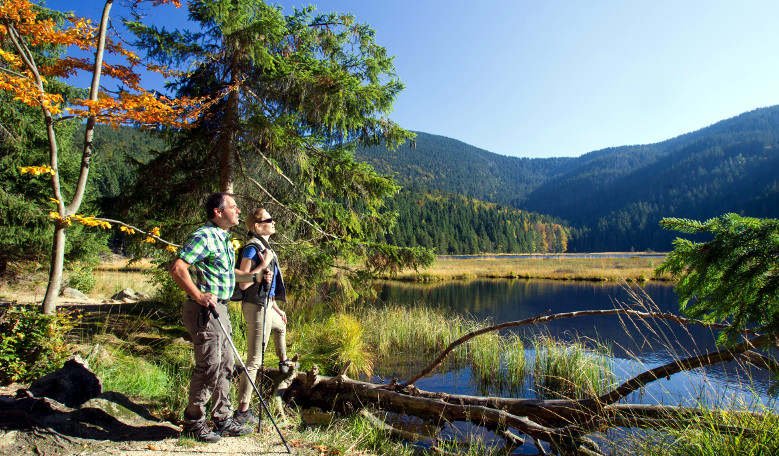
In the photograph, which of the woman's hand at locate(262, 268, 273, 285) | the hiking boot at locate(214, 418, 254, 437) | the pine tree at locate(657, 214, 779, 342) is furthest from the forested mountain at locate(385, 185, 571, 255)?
the pine tree at locate(657, 214, 779, 342)

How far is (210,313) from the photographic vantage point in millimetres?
2924

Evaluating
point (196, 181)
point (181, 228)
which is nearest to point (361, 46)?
point (196, 181)

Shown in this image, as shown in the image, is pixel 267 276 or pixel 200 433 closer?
pixel 200 433

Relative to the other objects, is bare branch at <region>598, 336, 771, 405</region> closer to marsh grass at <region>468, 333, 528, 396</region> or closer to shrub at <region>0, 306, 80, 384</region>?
marsh grass at <region>468, 333, 528, 396</region>

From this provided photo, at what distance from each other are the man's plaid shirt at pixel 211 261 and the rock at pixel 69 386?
1.59 meters

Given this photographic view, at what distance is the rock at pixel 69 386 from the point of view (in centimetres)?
340

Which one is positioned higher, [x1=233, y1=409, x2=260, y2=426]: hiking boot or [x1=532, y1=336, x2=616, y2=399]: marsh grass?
[x1=233, y1=409, x2=260, y2=426]: hiking boot

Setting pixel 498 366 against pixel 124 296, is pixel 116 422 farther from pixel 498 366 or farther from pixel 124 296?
pixel 124 296

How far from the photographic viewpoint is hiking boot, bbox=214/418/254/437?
317 centimetres

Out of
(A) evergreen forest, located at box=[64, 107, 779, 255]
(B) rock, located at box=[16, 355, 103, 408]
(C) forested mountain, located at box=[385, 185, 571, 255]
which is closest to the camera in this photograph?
(B) rock, located at box=[16, 355, 103, 408]

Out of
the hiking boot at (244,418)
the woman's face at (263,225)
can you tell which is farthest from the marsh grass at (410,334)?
the woman's face at (263,225)

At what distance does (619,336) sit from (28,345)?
1279 cm

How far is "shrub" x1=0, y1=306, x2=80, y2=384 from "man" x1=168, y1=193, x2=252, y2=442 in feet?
7.00

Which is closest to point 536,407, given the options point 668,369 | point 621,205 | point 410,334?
point 668,369
